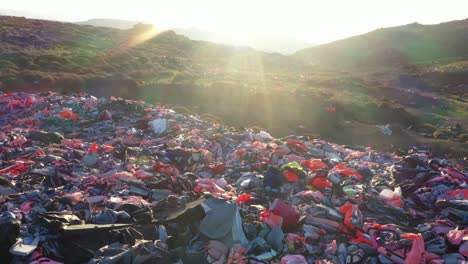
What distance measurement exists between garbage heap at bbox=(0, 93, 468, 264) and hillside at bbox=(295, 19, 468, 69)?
169 feet

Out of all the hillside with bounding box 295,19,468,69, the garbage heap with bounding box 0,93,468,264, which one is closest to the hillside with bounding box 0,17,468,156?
the garbage heap with bounding box 0,93,468,264

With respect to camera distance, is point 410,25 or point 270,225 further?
point 410,25

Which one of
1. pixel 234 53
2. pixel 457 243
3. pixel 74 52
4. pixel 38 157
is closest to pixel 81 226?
pixel 38 157

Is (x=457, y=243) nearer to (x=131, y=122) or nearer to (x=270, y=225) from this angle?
(x=270, y=225)

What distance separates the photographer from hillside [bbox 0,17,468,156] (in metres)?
20.8

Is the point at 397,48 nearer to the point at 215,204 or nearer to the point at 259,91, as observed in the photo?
the point at 259,91

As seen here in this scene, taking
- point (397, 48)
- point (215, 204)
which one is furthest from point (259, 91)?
point (397, 48)

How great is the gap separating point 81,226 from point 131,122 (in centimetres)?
969

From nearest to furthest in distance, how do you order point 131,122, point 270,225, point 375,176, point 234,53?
point 270,225 → point 375,176 → point 131,122 → point 234,53

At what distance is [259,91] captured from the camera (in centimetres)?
2717

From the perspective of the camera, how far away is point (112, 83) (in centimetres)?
2681

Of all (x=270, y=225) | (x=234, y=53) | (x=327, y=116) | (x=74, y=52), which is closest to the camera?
(x=270, y=225)

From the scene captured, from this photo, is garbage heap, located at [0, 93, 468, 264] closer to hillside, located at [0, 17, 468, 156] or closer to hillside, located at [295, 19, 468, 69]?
hillside, located at [0, 17, 468, 156]

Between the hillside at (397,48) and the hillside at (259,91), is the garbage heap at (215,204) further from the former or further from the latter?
the hillside at (397,48)
